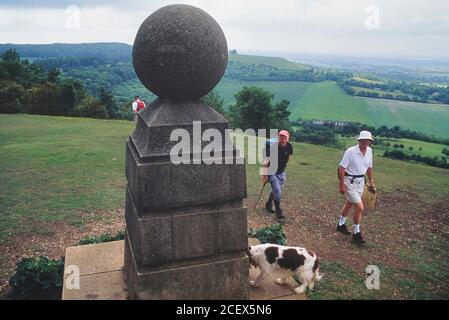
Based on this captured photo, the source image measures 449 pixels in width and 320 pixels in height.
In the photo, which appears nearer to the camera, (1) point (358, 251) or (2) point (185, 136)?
(2) point (185, 136)

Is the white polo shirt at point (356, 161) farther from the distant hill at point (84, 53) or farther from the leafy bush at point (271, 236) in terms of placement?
the distant hill at point (84, 53)

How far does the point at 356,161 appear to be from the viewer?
8.23 m

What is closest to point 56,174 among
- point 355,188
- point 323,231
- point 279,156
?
point 279,156

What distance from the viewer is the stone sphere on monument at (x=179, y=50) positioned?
181 inches

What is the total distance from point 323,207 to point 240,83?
98.2 metres

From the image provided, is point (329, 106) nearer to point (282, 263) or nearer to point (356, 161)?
point (356, 161)

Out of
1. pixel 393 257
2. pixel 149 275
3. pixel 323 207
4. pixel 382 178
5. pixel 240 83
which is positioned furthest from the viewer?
pixel 240 83

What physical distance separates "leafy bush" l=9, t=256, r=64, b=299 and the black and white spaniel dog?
311cm

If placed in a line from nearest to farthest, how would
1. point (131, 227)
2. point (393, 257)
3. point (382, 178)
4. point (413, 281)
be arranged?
point (131, 227), point (413, 281), point (393, 257), point (382, 178)

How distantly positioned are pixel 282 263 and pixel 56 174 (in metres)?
10.9

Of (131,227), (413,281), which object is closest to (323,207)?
(413,281)

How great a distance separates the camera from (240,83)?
107500mm
